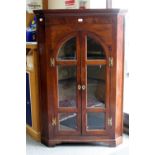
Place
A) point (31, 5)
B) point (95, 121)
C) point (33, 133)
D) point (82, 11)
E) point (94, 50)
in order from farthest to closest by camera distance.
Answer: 1. point (31, 5)
2. point (33, 133)
3. point (95, 121)
4. point (94, 50)
5. point (82, 11)

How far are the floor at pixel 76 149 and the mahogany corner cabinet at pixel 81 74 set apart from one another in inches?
2.9

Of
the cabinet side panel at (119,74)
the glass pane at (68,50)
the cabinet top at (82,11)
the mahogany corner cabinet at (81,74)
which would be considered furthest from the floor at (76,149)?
the cabinet top at (82,11)

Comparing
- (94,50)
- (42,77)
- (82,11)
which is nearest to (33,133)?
(42,77)

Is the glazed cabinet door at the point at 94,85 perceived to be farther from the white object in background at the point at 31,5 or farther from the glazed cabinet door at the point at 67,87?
the white object in background at the point at 31,5

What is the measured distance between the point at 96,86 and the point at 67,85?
12.6 inches

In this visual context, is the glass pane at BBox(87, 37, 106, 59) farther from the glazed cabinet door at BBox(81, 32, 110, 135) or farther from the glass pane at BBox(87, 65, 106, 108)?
the glass pane at BBox(87, 65, 106, 108)

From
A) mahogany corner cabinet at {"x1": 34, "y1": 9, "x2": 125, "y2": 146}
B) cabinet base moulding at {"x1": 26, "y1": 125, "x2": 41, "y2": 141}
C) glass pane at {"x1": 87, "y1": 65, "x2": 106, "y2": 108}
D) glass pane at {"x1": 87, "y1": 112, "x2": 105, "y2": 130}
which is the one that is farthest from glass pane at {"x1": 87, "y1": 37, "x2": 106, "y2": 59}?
cabinet base moulding at {"x1": 26, "y1": 125, "x2": 41, "y2": 141}

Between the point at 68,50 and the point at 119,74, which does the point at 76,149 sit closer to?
the point at 119,74

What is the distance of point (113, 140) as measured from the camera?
2766 mm

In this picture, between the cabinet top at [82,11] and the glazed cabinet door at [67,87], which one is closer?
the cabinet top at [82,11]

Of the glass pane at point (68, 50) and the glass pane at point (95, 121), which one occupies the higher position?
the glass pane at point (68, 50)

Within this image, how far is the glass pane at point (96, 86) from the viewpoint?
2.68 meters

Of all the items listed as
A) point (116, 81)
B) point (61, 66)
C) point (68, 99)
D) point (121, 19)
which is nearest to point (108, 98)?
point (116, 81)

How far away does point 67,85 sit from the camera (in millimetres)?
2746
